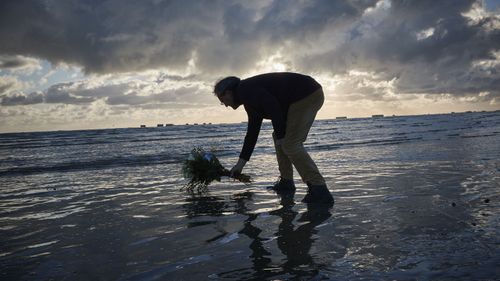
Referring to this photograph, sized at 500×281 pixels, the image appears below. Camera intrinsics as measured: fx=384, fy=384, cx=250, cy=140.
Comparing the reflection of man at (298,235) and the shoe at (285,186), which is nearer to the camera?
the reflection of man at (298,235)

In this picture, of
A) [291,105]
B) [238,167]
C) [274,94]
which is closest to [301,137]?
[291,105]

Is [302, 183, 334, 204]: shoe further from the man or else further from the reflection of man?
the reflection of man

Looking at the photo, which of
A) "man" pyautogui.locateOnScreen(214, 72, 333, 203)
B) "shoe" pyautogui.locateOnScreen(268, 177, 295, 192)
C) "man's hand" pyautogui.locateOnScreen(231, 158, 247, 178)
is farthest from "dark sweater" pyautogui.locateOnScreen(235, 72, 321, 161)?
"shoe" pyautogui.locateOnScreen(268, 177, 295, 192)

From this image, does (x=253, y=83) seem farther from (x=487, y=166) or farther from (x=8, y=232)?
(x=487, y=166)

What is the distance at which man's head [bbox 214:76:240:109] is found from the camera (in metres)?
4.93

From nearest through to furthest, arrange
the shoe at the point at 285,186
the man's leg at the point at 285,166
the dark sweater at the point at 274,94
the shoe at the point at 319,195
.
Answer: the dark sweater at the point at 274,94, the shoe at the point at 319,195, the man's leg at the point at 285,166, the shoe at the point at 285,186

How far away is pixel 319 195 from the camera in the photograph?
16.8ft

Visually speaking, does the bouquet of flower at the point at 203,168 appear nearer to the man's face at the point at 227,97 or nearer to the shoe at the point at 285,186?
the shoe at the point at 285,186

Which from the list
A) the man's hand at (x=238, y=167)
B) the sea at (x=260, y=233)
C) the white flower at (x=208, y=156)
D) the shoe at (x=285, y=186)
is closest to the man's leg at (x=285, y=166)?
the shoe at (x=285, y=186)

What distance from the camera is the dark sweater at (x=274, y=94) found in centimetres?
475

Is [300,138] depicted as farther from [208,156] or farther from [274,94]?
[208,156]

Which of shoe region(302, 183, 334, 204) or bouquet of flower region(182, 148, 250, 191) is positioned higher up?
bouquet of flower region(182, 148, 250, 191)

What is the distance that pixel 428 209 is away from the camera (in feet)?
14.6

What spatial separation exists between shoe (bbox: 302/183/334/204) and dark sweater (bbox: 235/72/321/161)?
0.85 meters
